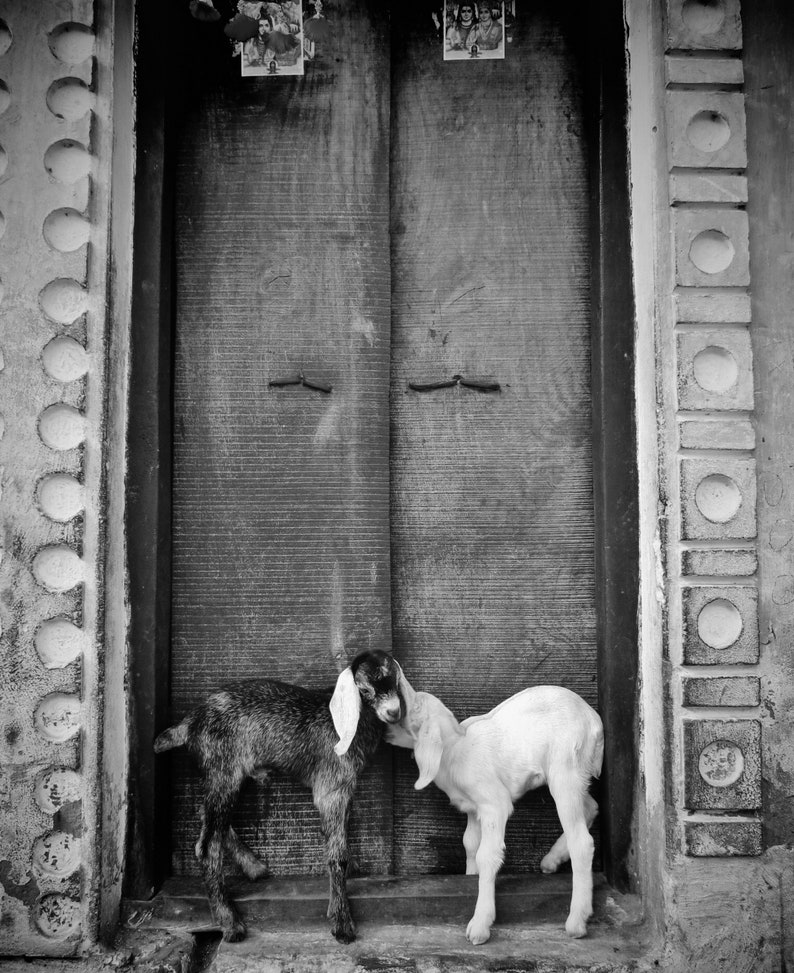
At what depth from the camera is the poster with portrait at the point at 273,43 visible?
335 cm

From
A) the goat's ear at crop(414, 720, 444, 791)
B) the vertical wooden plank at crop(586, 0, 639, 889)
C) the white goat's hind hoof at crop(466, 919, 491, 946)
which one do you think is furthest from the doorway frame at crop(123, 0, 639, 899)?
the goat's ear at crop(414, 720, 444, 791)

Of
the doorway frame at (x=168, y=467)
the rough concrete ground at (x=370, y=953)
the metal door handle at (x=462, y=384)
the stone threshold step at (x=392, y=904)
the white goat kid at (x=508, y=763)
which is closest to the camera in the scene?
the rough concrete ground at (x=370, y=953)

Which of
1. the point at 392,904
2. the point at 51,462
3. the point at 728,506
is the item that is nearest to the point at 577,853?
the point at 392,904

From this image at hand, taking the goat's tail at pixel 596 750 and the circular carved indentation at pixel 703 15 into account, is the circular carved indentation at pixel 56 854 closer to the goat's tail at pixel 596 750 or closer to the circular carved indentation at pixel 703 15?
the goat's tail at pixel 596 750

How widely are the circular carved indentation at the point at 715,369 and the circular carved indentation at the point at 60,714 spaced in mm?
2664

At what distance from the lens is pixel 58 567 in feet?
9.46

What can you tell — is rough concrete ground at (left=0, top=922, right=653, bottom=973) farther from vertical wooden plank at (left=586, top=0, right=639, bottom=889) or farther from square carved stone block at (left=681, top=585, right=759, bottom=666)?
square carved stone block at (left=681, top=585, right=759, bottom=666)

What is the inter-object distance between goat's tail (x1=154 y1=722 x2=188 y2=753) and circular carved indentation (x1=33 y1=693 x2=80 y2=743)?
0.34 m

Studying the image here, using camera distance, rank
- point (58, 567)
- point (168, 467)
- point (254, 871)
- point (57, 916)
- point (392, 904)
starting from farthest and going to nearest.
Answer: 1. point (168, 467)
2. point (254, 871)
3. point (392, 904)
4. point (58, 567)
5. point (57, 916)

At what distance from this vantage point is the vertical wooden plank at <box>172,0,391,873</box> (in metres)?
3.26

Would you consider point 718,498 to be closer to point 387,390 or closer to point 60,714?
point 387,390

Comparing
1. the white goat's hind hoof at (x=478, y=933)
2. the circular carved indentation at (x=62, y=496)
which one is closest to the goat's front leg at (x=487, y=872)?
the white goat's hind hoof at (x=478, y=933)

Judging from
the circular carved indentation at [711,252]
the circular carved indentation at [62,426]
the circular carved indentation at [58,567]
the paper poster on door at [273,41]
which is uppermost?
the paper poster on door at [273,41]

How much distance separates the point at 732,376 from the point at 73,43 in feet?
9.39
